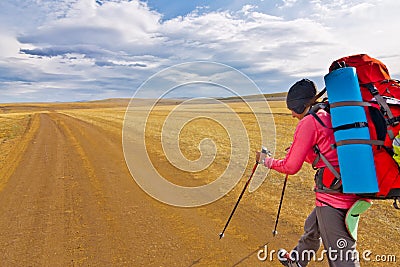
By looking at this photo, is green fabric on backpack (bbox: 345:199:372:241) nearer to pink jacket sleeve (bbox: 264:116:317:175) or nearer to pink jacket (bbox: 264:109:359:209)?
pink jacket (bbox: 264:109:359:209)

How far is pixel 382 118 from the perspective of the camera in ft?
7.62

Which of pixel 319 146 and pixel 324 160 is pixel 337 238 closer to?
pixel 324 160

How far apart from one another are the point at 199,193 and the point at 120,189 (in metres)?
1.82

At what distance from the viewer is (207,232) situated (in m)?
5.04

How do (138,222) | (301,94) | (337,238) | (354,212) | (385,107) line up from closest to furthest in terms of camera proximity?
(385,107), (354,212), (337,238), (301,94), (138,222)

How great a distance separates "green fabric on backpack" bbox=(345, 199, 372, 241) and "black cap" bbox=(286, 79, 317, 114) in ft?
2.93

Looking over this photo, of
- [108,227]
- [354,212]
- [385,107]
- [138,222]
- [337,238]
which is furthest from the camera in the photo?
[138,222]

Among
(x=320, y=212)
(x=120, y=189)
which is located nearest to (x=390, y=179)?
(x=320, y=212)

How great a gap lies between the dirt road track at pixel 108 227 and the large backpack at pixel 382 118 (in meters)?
2.29

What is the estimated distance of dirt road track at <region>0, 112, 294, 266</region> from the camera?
4.30 metres

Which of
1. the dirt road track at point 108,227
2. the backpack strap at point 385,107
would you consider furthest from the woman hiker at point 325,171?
the dirt road track at point 108,227

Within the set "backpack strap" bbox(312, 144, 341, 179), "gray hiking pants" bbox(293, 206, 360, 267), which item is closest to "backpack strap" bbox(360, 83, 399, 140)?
"backpack strap" bbox(312, 144, 341, 179)

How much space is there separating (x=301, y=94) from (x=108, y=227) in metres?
3.90

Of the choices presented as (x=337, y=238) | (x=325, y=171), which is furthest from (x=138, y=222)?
(x=325, y=171)
